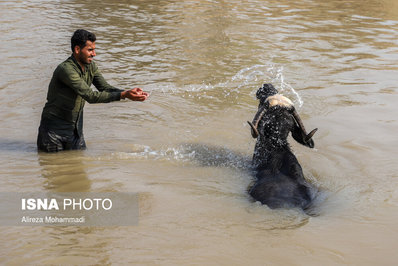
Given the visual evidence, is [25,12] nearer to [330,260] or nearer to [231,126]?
[231,126]

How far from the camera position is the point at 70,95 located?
6.44 metres

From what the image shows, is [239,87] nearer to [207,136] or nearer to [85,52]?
[207,136]

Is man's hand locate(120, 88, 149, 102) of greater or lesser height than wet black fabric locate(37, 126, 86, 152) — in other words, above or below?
above

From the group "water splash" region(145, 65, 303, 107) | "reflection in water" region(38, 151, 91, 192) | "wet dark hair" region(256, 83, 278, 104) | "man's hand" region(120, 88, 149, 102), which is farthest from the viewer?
"water splash" region(145, 65, 303, 107)

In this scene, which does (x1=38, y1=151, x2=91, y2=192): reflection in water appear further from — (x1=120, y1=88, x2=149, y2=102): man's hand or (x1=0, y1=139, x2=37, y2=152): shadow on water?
(x1=120, y1=88, x2=149, y2=102): man's hand

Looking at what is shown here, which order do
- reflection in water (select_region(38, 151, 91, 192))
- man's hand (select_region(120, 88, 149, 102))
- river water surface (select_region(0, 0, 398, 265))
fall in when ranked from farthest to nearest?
man's hand (select_region(120, 88, 149, 102)) → reflection in water (select_region(38, 151, 91, 192)) → river water surface (select_region(0, 0, 398, 265))

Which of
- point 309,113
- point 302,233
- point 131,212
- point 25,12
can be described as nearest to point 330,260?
point 302,233

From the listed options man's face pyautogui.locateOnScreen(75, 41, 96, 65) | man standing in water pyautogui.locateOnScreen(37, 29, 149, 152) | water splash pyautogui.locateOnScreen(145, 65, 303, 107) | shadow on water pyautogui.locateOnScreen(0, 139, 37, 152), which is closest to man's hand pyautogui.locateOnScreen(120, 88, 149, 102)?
man standing in water pyautogui.locateOnScreen(37, 29, 149, 152)

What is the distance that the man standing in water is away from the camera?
20.1ft

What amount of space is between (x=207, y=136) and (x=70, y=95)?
246 centimetres

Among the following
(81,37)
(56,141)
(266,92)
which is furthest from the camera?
(56,141)

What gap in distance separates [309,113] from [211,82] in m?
2.44

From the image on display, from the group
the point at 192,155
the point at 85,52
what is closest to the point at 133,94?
the point at 85,52

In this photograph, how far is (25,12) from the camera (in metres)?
17.2
